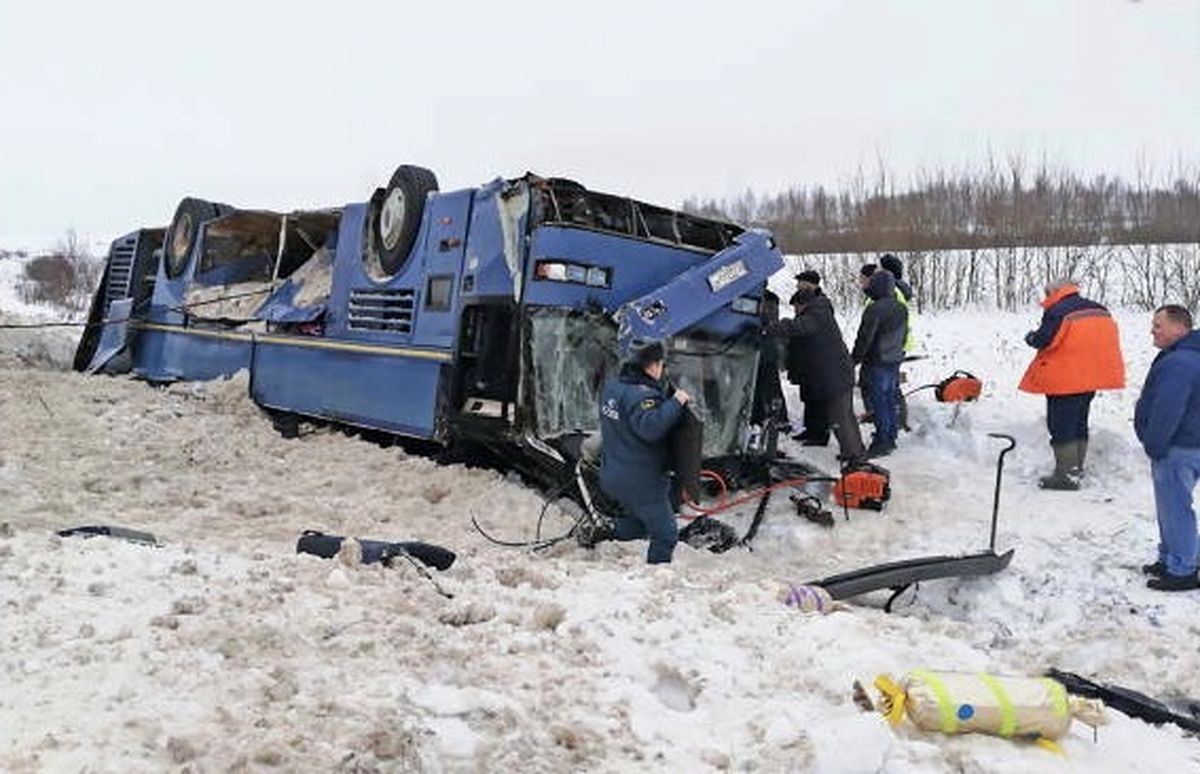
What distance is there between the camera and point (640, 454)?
649 cm

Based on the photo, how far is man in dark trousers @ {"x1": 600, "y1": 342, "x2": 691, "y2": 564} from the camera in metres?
6.41

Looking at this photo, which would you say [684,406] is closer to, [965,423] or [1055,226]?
[965,423]

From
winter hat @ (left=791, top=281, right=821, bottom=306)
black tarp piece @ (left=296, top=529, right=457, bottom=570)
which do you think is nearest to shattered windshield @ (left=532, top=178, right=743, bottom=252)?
winter hat @ (left=791, top=281, right=821, bottom=306)

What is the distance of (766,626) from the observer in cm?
456

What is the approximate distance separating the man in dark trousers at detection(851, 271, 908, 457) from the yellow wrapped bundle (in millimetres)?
6092

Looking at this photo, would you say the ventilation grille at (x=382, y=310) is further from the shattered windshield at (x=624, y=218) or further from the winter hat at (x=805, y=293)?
the winter hat at (x=805, y=293)

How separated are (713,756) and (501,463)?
5.38 meters

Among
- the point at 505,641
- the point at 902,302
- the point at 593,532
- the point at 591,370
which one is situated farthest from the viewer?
the point at 902,302

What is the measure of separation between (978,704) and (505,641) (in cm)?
171

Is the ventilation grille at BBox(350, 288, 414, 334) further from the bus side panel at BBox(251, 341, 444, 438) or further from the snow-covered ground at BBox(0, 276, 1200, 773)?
the snow-covered ground at BBox(0, 276, 1200, 773)

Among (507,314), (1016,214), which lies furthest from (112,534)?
(1016,214)

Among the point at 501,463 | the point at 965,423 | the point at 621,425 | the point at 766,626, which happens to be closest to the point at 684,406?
the point at 621,425

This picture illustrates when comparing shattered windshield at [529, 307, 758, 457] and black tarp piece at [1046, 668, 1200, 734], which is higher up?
shattered windshield at [529, 307, 758, 457]

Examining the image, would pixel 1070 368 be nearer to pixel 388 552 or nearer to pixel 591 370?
pixel 591 370
